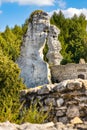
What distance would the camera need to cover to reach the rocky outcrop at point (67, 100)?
752 centimetres

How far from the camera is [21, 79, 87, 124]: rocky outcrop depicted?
296 inches

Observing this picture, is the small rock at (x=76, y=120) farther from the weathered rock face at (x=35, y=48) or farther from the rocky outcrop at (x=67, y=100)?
the weathered rock face at (x=35, y=48)

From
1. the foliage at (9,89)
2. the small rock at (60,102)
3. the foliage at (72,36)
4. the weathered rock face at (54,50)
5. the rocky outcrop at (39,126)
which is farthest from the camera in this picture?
the foliage at (72,36)

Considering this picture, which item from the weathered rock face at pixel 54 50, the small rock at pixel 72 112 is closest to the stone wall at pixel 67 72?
the weathered rock face at pixel 54 50

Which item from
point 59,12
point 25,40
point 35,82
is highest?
point 59,12

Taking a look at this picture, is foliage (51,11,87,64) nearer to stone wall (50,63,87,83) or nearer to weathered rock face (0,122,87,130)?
stone wall (50,63,87,83)

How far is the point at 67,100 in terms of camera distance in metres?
7.70

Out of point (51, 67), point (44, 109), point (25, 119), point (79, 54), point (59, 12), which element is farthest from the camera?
point (59, 12)

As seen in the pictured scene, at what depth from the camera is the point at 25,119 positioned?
7.45 meters

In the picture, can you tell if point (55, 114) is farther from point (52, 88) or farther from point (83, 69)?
point (83, 69)

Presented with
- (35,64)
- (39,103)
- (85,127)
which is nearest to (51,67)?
(35,64)

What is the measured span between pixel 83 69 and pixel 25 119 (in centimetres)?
2583

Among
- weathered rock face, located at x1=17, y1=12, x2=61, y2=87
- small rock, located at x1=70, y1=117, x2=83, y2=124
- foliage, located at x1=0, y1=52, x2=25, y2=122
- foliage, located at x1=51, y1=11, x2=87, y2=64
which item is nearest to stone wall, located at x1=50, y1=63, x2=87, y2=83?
weathered rock face, located at x1=17, y1=12, x2=61, y2=87

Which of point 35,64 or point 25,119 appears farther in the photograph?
point 35,64
